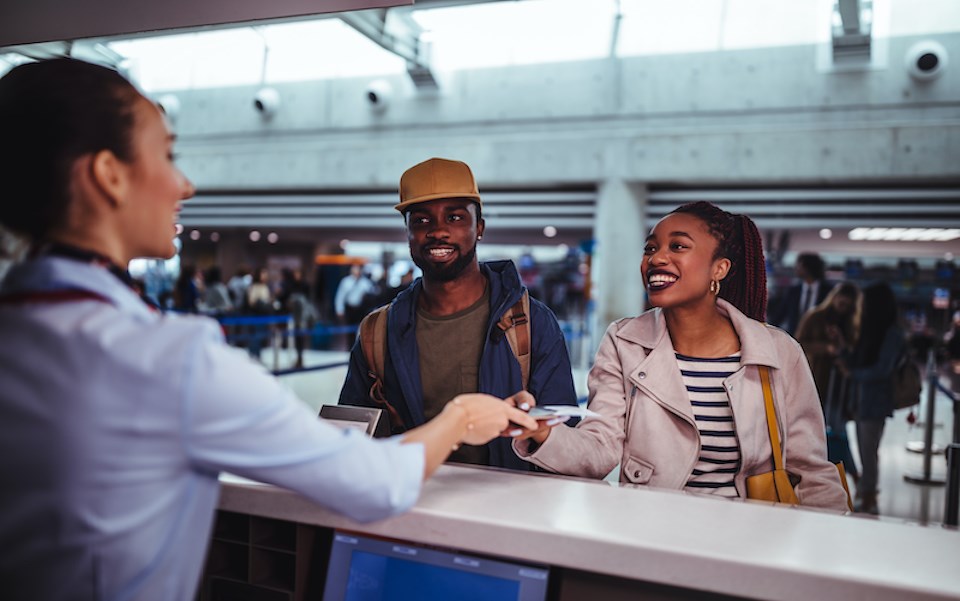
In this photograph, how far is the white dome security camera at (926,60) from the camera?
36.2 feet

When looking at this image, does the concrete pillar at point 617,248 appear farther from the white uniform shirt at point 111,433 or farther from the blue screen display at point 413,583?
the white uniform shirt at point 111,433

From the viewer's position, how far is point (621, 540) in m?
1.19

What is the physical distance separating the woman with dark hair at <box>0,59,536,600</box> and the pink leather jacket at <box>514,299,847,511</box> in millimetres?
1132

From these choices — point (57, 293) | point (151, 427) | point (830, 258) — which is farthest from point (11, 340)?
point (830, 258)

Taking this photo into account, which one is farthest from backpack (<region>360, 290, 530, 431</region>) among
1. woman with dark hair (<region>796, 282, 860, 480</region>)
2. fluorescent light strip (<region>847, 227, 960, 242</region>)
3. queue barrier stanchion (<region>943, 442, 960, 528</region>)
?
fluorescent light strip (<region>847, 227, 960, 242</region>)

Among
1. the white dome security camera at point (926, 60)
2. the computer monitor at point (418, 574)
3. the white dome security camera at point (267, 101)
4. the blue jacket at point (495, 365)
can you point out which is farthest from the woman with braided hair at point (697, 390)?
the white dome security camera at point (267, 101)

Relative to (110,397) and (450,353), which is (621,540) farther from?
(450,353)

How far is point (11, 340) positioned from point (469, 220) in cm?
184

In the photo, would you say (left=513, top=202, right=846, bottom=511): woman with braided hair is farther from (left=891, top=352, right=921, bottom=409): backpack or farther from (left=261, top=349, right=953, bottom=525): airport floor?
(left=891, top=352, right=921, bottom=409): backpack

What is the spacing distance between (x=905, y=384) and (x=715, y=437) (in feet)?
15.2

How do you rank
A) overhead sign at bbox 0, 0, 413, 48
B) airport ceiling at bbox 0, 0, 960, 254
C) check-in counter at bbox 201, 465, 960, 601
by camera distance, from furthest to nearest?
airport ceiling at bbox 0, 0, 960, 254 < overhead sign at bbox 0, 0, 413, 48 < check-in counter at bbox 201, 465, 960, 601

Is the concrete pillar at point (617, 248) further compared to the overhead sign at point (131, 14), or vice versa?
the concrete pillar at point (617, 248)

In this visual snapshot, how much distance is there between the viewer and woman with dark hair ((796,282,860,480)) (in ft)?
19.2

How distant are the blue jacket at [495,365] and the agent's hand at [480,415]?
1.03 metres
